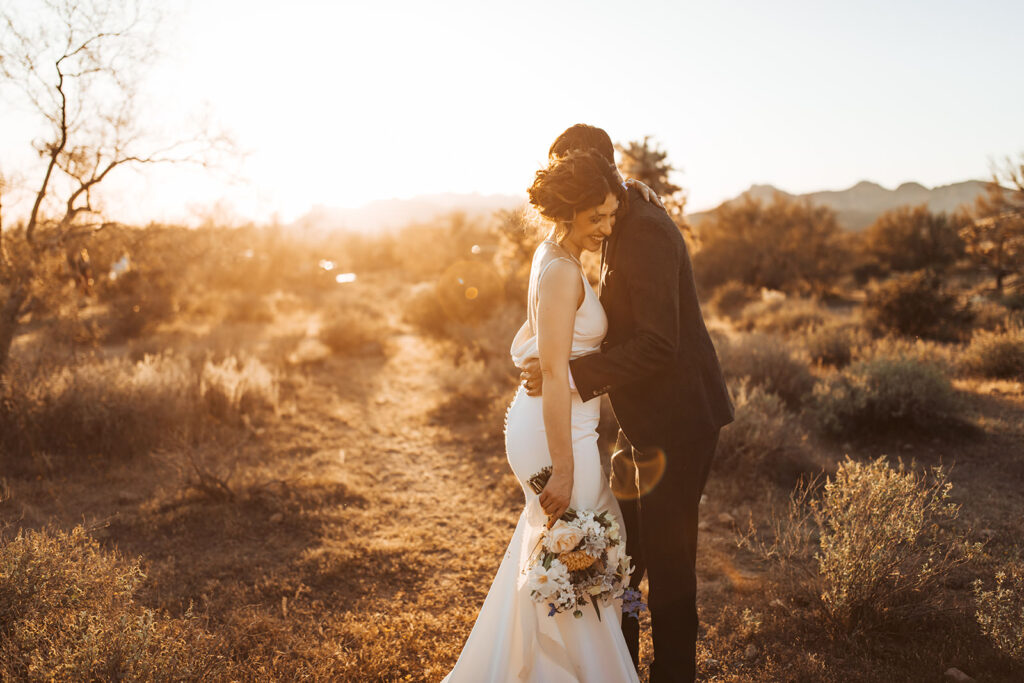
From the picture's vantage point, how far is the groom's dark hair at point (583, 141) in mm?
2262

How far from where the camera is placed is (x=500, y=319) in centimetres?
1131

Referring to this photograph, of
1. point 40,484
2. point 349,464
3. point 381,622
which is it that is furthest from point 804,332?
point 40,484

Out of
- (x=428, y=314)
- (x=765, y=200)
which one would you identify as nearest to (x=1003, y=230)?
(x=428, y=314)

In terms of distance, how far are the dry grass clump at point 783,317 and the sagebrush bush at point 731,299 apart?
2438 millimetres

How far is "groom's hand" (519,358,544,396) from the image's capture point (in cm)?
231

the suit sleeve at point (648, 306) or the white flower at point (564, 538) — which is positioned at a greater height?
the suit sleeve at point (648, 306)

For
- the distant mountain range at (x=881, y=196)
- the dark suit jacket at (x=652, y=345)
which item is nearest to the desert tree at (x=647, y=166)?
the dark suit jacket at (x=652, y=345)

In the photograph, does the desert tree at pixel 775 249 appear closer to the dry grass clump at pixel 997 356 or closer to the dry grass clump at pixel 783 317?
the dry grass clump at pixel 783 317

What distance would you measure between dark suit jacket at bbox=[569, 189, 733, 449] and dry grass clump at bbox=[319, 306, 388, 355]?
410 inches

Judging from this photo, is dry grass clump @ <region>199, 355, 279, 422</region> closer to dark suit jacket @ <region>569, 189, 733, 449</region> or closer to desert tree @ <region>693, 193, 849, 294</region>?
dark suit jacket @ <region>569, 189, 733, 449</region>

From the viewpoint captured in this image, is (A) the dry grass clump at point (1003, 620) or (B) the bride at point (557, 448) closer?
(B) the bride at point (557, 448)

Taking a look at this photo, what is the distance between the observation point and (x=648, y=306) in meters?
2.08

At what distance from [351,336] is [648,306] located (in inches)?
430

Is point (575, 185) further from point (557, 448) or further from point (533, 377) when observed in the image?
point (557, 448)
